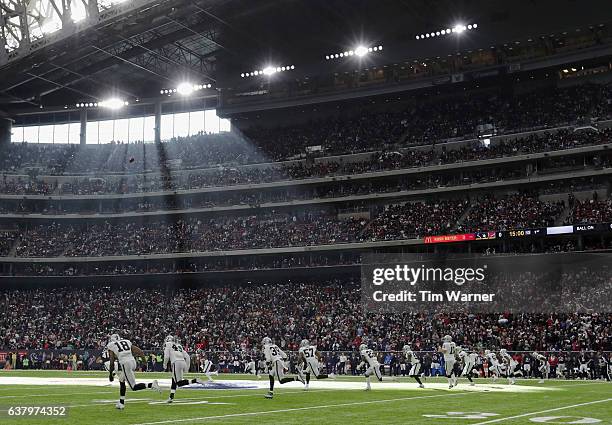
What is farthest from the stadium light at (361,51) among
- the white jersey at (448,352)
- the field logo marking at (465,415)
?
the field logo marking at (465,415)

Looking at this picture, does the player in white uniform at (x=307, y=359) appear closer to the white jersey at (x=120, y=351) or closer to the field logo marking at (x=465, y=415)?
the white jersey at (x=120, y=351)

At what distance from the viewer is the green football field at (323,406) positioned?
15688 mm

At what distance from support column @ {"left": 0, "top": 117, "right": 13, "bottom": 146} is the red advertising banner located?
46.2 meters

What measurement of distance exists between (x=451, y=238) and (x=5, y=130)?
160ft

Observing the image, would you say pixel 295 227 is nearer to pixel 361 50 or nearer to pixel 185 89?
pixel 361 50

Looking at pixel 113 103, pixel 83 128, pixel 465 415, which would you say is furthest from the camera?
pixel 83 128

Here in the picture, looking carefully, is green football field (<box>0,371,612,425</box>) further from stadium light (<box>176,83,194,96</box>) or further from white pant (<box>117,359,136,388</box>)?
stadium light (<box>176,83,194,96</box>)

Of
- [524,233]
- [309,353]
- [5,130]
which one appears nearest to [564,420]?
[309,353]

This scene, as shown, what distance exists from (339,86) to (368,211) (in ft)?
40.7

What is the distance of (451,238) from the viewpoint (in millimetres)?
53406

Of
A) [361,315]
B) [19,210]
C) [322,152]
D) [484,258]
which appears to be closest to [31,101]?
[19,210]

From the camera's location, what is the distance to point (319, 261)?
59.9 meters

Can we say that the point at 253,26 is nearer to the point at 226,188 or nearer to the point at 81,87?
the point at 226,188

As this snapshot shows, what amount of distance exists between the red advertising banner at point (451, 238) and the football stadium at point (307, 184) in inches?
4.3
